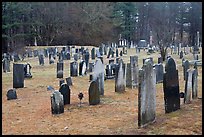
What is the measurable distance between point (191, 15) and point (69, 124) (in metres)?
54.9

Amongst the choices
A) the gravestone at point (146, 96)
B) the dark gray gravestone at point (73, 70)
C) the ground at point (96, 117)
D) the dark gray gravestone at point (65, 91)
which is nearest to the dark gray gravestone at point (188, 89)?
the ground at point (96, 117)

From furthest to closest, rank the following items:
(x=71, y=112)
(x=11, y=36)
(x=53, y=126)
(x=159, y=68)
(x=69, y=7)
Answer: (x=69, y=7)
(x=11, y=36)
(x=159, y=68)
(x=71, y=112)
(x=53, y=126)

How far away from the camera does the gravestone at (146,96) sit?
8.30 meters

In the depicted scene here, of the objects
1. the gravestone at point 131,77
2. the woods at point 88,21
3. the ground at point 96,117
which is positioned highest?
the woods at point 88,21

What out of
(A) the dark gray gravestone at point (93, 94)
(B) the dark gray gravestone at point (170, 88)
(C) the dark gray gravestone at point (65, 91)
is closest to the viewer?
(B) the dark gray gravestone at point (170, 88)

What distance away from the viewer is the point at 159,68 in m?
15.9

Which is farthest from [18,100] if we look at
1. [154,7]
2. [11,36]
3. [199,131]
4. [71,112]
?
[154,7]

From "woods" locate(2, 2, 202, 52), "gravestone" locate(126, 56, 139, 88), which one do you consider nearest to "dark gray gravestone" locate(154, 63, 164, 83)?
"gravestone" locate(126, 56, 139, 88)

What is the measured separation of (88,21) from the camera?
57844mm

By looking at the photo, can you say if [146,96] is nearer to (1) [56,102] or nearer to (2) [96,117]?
(2) [96,117]

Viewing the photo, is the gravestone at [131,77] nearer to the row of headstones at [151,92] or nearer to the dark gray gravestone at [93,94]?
the dark gray gravestone at [93,94]

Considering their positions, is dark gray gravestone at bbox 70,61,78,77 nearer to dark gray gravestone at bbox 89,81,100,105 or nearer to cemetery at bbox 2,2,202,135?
cemetery at bbox 2,2,202,135

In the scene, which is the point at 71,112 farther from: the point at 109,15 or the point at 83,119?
the point at 109,15

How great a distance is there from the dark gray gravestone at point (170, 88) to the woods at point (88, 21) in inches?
1620
